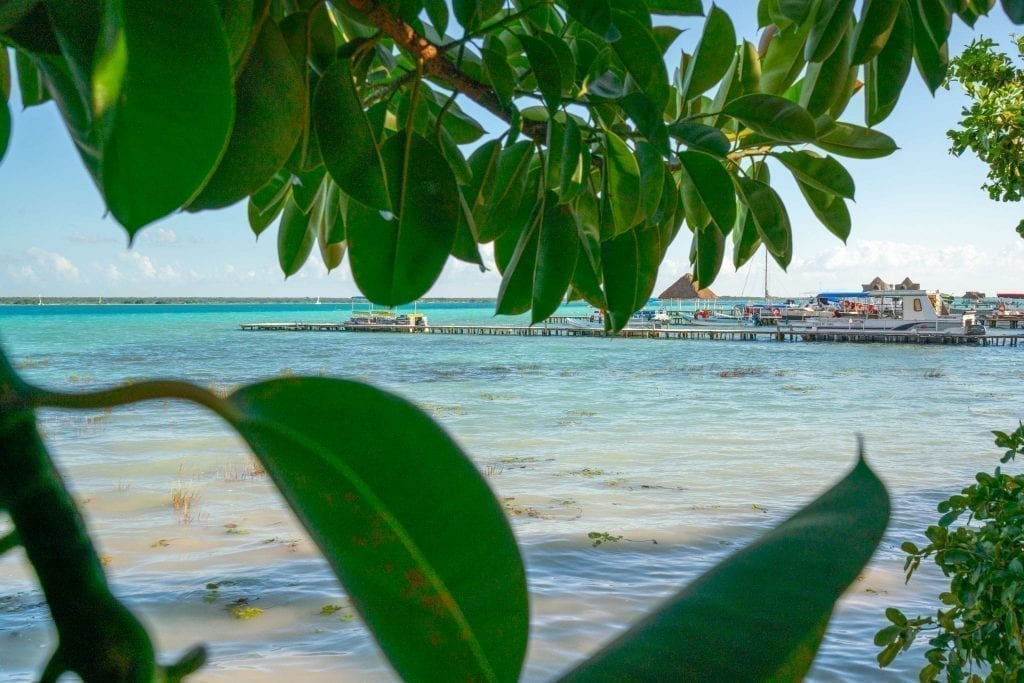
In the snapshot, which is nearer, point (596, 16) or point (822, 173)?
point (596, 16)

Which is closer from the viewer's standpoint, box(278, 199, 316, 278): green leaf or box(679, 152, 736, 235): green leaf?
box(679, 152, 736, 235): green leaf

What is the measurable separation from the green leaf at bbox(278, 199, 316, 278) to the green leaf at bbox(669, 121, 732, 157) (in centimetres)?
29

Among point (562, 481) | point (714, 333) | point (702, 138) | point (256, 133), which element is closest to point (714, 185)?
point (702, 138)

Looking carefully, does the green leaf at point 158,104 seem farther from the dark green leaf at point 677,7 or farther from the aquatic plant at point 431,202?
the dark green leaf at point 677,7

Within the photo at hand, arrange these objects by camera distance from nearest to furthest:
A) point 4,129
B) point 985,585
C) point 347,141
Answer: point 4,129 → point 347,141 → point 985,585

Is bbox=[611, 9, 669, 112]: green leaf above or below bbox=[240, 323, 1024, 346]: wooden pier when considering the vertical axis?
above

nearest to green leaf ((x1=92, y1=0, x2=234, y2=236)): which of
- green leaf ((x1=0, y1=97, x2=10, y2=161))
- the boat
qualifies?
green leaf ((x1=0, y1=97, x2=10, y2=161))

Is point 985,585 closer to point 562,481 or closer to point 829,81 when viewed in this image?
point 829,81

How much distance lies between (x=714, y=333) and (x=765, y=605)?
80.7 feet

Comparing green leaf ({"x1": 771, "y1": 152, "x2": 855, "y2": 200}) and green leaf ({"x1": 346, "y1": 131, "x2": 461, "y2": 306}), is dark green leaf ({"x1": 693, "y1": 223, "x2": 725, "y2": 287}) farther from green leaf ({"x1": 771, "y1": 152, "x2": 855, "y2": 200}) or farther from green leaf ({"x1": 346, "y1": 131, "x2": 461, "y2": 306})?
green leaf ({"x1": 346, "y1": 131, "x2": 461, "y2": 306})

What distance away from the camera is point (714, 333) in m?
24.0

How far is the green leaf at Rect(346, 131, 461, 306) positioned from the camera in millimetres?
349

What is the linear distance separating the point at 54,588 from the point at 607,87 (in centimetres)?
40

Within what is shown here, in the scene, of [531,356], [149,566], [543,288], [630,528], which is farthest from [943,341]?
[543,288]
